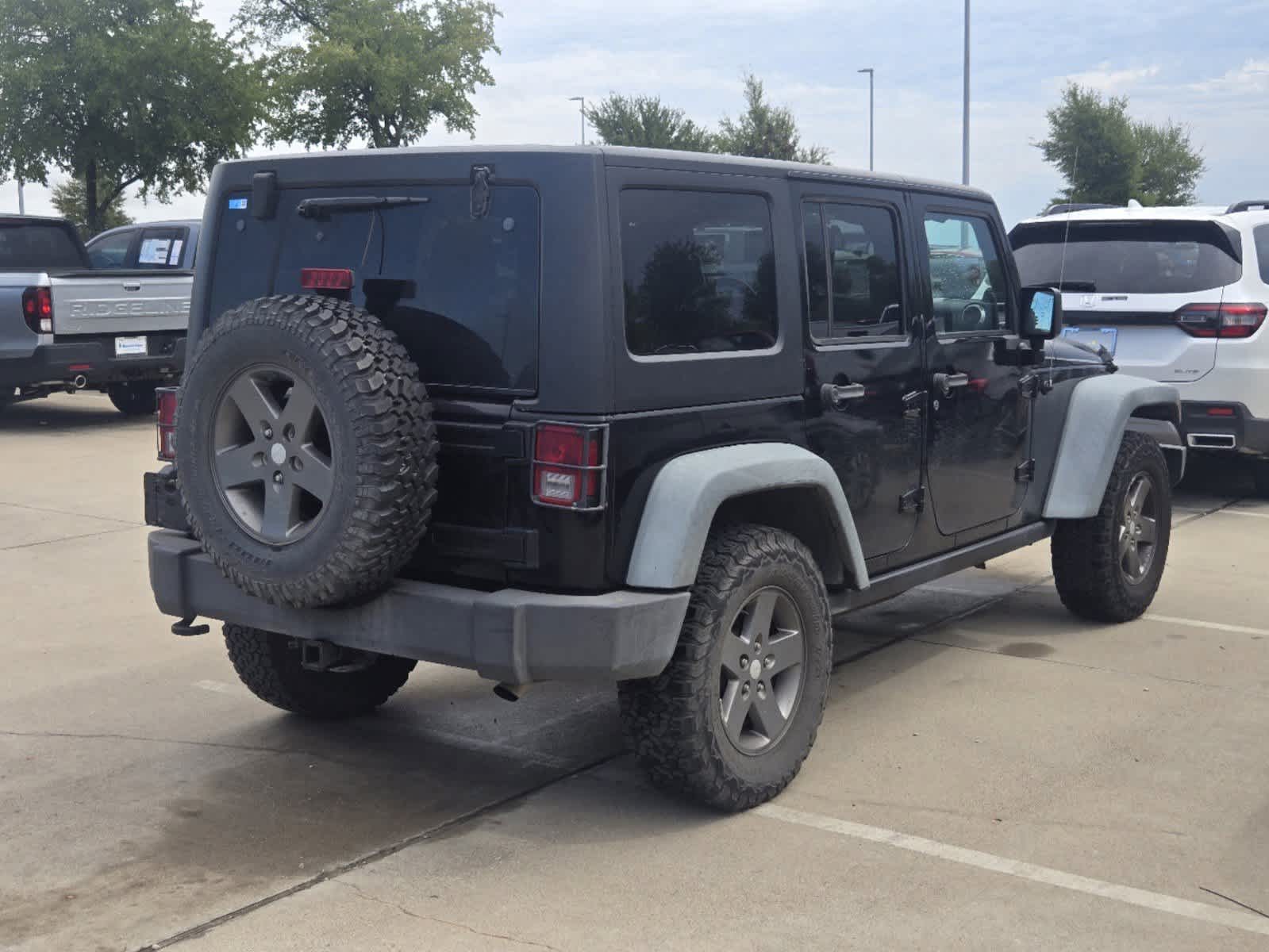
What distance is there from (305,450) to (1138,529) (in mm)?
4156

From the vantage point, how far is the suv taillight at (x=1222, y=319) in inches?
362

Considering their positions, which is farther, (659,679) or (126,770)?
(126,770)

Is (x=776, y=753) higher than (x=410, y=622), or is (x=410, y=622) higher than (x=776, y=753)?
(x=410, y=622)

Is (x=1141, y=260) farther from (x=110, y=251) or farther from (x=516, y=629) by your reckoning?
(x=110, y=251)

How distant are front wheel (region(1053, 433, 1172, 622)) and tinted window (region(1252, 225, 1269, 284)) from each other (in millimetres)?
3088

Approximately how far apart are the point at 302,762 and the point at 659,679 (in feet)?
4.59

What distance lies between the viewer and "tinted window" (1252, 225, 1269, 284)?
938 cm

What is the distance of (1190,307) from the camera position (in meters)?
9.25

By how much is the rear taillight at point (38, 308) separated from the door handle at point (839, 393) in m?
9.54

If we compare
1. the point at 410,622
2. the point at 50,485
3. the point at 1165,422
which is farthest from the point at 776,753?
the point at 50,485

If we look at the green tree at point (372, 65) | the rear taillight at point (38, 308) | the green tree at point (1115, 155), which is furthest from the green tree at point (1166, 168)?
the rear taillight at point (38, 308)

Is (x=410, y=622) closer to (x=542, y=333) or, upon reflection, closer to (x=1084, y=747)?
(x=542, y=333)

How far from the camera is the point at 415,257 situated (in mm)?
4262

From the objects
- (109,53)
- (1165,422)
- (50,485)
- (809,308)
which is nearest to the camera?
(809,308)
